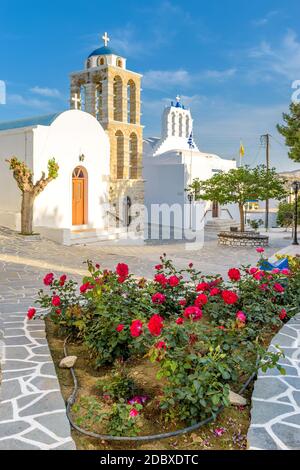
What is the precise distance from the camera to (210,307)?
5570 mm

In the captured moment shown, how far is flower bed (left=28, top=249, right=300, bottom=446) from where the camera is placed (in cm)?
336

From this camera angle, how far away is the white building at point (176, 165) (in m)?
25.8

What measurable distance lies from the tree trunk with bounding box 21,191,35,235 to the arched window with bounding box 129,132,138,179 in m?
7.72

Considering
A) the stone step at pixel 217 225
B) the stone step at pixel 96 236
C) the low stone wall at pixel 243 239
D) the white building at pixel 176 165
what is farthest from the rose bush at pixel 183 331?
the stone step at pixel 217 225

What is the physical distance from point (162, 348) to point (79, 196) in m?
15.5

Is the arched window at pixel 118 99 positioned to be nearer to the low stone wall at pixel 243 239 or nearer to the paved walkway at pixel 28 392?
the low stone wall at pixel 243 239

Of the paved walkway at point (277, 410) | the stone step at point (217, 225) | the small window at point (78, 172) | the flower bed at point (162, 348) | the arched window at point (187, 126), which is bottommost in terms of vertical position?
the paved walkway at point (277, 410)

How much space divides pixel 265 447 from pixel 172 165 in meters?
23.7

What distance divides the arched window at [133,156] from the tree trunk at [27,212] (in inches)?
304

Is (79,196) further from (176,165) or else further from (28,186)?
(176,165)

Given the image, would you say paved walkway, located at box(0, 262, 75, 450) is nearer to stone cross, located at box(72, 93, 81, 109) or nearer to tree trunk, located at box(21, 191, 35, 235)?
tree trunk, located at box(21, 191, 35, 235)

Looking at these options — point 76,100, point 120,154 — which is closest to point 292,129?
point 120,154

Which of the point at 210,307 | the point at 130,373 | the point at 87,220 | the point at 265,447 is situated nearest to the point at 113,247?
the point at 87,220
